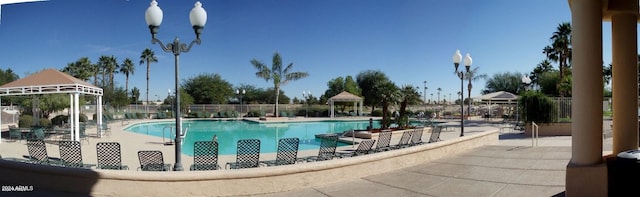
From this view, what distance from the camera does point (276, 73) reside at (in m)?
37.1

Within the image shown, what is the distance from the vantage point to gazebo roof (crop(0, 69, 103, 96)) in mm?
13336

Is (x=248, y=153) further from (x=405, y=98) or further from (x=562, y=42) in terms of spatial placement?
(x=562, y=42)

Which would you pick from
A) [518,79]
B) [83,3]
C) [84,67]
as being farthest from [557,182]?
[518,79]

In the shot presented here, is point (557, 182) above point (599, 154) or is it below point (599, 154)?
below

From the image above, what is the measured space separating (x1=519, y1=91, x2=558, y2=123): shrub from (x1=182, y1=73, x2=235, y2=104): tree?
41584mm

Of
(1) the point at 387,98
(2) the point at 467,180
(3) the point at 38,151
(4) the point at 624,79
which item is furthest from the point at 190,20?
(1) the point at 387,98

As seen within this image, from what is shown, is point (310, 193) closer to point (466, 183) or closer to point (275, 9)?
point (466, 183)

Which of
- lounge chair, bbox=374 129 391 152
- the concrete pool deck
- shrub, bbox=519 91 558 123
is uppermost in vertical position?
shrub, bbox=519 91 558 123

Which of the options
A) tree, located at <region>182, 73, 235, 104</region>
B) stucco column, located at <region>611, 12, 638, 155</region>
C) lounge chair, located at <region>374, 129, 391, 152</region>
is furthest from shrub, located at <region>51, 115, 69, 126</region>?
tree, located at <region>182, 73, 235, 104</region>

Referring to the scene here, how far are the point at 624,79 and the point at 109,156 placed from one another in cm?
838

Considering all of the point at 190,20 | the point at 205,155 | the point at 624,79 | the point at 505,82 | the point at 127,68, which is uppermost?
the point at 127,68

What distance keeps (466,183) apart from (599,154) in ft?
6.24

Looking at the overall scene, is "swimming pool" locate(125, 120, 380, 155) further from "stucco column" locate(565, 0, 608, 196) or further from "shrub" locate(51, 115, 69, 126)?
"stucco column" locate(565, 0, 608, 196)

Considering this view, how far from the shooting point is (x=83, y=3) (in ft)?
73.4
